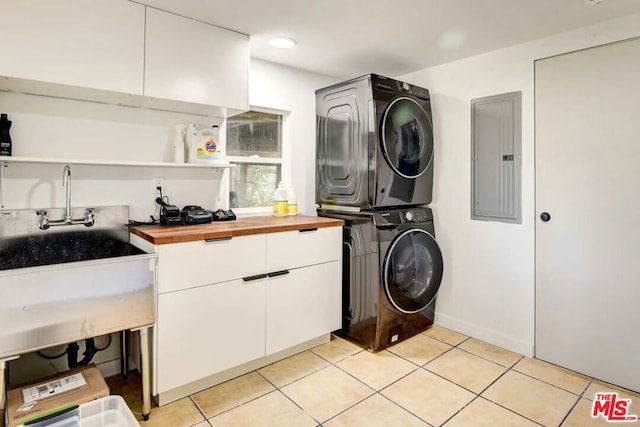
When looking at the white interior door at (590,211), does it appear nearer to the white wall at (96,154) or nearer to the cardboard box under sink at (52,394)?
the white wall at (96,154)

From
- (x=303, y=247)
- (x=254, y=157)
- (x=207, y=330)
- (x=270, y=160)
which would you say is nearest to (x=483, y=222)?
(x=303, y=247)

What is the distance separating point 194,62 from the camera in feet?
7.22

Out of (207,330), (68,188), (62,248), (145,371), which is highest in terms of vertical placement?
(68,188)

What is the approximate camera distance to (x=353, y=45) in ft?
8.54

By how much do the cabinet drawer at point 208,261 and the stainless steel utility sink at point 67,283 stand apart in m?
0.07

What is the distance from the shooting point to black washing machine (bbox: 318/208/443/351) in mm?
2582

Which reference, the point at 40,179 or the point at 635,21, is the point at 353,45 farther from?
the point at 40,179

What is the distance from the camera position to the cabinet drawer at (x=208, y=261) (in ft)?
6.18

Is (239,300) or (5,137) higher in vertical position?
(5,137)

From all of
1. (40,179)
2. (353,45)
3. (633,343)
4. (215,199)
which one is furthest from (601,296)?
(40,179)

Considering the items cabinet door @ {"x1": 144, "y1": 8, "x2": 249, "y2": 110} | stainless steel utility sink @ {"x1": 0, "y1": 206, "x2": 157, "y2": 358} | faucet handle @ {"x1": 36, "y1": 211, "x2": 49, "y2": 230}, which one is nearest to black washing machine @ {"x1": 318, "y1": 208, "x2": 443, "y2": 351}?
cabinet door @ {"x1": 144, "y1": 8, "x2": 249, "y2": 110}

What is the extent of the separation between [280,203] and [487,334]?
1.87 metres

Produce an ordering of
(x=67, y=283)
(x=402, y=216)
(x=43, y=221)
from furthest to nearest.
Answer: (x=402, y=216), (x=43, y=221), (x=67, y=283)

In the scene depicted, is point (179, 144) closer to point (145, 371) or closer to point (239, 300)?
point (239, 300)
